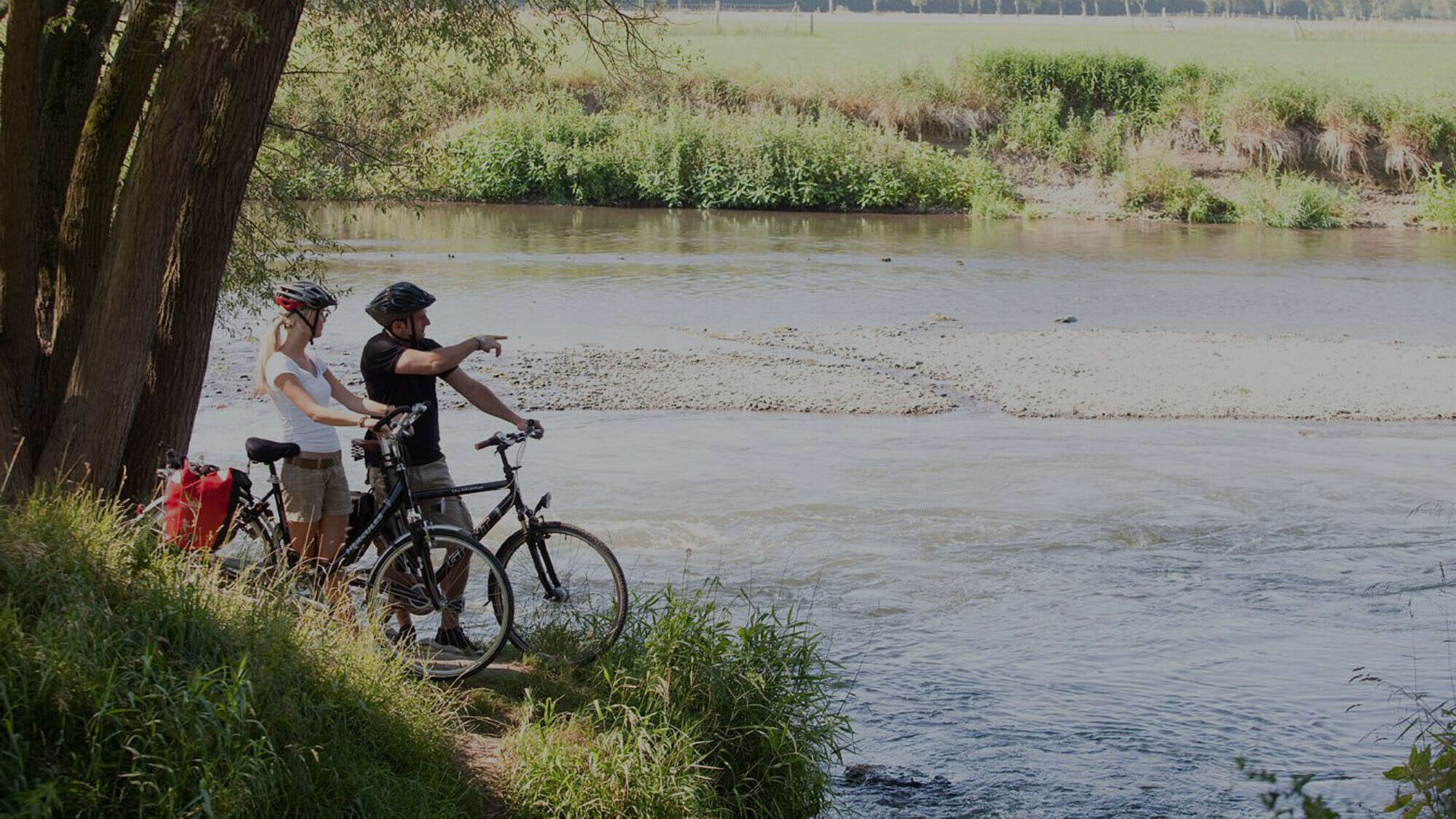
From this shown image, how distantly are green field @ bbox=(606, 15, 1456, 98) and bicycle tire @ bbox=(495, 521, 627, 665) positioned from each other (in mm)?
23878

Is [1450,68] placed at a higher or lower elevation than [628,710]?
higher

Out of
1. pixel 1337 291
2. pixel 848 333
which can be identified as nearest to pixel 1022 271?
pixel 1337 291

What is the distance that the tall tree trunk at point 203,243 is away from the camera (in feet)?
25.6

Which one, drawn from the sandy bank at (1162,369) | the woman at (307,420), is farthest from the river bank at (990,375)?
the woman at (307,420)

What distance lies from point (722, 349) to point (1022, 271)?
386 inches

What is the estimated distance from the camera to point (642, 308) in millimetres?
22562

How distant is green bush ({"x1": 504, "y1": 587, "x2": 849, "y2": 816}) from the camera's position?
6211 millimetres

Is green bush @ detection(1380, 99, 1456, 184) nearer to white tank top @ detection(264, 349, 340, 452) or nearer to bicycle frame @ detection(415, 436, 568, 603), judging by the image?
bicycle frame @ detection(415, 436, 568, 603)

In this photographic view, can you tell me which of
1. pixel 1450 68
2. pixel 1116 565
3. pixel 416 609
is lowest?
pixel 1116 565

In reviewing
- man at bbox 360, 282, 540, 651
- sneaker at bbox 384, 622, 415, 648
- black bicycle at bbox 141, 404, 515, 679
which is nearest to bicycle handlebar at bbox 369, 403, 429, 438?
black bicycle at bbox 141, 404, 515, 679

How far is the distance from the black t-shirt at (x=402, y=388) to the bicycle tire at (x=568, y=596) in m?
0.62

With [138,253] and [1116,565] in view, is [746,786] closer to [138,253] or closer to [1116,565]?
[138,253]

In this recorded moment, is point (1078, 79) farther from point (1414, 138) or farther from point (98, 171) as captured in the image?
point (98, 171)

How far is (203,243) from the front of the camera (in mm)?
8016
